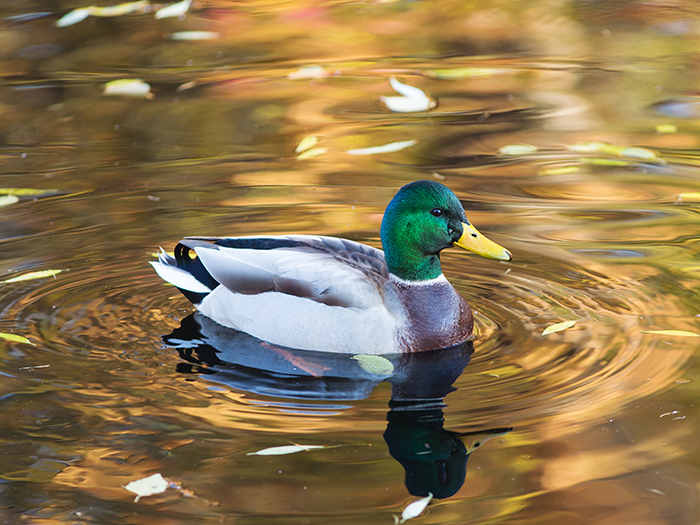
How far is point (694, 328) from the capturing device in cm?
590

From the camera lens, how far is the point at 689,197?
7781 mm

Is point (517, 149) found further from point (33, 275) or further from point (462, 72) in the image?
point (33, 275)

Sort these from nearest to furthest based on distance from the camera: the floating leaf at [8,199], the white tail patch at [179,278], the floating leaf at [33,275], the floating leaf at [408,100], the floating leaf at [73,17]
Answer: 1. the white tail patch at [179,278]
2. the floating leaf at [33,275]
3. the floating leaf at [8,199]
4. the floating leaf at [408,100]
5. the floating leaf at [73,17]

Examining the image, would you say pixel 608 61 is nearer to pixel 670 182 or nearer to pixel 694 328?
pixel 670 182

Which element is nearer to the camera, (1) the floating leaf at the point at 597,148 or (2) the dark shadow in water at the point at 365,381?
(2) the dark shadow in water at the point at 365,381

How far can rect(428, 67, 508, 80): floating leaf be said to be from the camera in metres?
10.7

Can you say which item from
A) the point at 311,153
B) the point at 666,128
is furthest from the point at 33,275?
the point at 666,128

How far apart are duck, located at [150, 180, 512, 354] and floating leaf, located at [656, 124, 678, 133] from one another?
361 cm

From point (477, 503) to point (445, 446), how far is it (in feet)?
1.55

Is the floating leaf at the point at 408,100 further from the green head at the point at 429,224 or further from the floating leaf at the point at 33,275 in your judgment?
the green head at the point at 429,224

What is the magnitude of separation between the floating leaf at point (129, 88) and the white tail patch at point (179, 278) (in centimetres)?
422

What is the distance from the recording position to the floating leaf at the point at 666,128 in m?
9.05

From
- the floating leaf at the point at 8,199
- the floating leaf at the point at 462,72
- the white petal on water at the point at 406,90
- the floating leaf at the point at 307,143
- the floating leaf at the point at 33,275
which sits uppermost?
the floating leaf at the point at 33,275

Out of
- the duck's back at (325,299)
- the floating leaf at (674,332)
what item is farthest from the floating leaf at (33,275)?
the floating leaf at (674,332)
